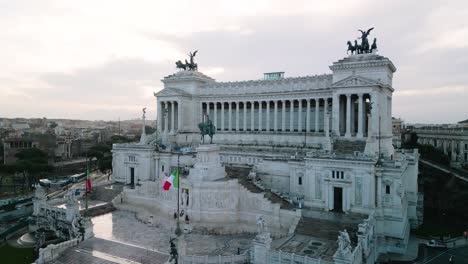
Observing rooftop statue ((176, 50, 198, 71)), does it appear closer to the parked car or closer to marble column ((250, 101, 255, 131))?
marble column ((250, 101, 255, 131))

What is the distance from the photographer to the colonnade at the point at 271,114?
5741 centimetres

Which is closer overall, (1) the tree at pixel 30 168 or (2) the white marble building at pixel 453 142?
(1) the tree at pixel 30 168

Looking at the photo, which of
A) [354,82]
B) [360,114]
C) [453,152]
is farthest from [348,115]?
[453,152]

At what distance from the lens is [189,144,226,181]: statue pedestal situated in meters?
44.5

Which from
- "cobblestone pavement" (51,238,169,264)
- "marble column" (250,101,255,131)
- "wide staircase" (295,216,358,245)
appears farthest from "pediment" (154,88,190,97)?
"wide staircase" (295,216,358,245)

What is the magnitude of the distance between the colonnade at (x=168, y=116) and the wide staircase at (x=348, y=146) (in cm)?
3129

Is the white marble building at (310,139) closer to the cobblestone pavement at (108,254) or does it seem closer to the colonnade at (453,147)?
the cobblestone pavement at (108,254)

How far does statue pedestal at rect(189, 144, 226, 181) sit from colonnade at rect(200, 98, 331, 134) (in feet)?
57.5

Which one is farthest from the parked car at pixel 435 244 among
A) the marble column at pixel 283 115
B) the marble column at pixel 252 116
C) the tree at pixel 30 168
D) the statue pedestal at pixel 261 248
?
the tree at pixel 30 168

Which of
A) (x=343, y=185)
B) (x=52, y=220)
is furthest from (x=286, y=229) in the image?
(x=52, y=220)

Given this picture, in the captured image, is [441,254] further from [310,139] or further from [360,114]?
[310,139]

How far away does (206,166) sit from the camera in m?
44.7

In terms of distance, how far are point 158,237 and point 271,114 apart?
33610 millimetres

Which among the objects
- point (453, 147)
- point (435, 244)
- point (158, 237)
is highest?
point (453, 147)
